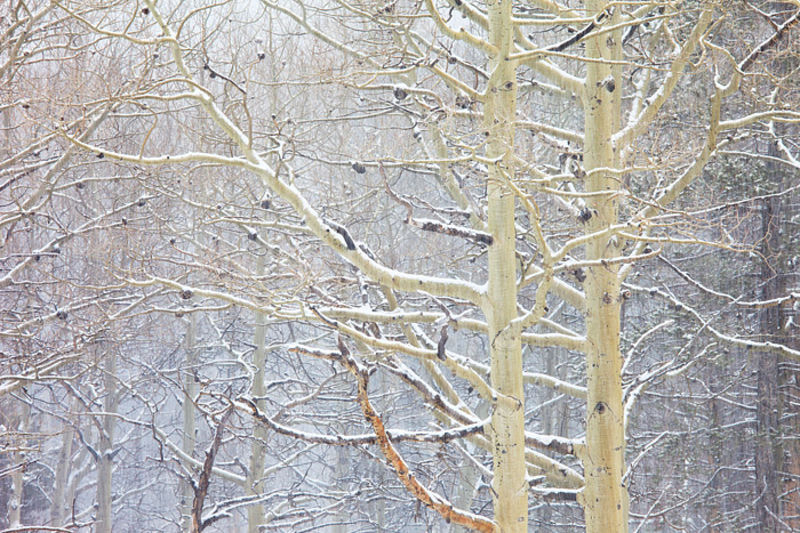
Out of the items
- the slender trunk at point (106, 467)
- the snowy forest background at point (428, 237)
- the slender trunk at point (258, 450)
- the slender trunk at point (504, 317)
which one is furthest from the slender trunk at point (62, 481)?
the slender trunk at point (504, 317)

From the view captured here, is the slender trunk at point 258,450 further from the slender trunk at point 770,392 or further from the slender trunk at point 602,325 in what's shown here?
the slender trunk at point 770,392

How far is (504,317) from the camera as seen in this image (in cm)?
513

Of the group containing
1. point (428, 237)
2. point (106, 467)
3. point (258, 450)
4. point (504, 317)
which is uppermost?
point (428, 237)

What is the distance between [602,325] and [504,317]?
133 cm

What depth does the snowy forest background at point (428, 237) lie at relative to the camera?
5066 mm

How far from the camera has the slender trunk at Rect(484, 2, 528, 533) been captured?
195 inches

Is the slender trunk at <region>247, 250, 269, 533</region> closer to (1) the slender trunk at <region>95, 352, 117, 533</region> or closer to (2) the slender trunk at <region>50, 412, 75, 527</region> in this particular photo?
(1) the slender trunk at <region>95, 352, 117, 533</region>

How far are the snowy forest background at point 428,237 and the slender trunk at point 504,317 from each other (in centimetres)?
2

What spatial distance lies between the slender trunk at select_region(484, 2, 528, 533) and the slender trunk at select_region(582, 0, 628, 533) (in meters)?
1.11

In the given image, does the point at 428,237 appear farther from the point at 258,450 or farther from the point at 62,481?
the point at 62,481

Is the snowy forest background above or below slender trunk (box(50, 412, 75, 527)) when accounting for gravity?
above

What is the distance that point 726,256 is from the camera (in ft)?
38.3

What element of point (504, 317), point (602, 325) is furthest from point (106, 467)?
point (504, 317)

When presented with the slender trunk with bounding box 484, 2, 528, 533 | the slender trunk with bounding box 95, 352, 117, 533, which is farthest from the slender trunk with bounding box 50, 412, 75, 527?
the slender trunk with bounding box 484, 2, 528, 533
